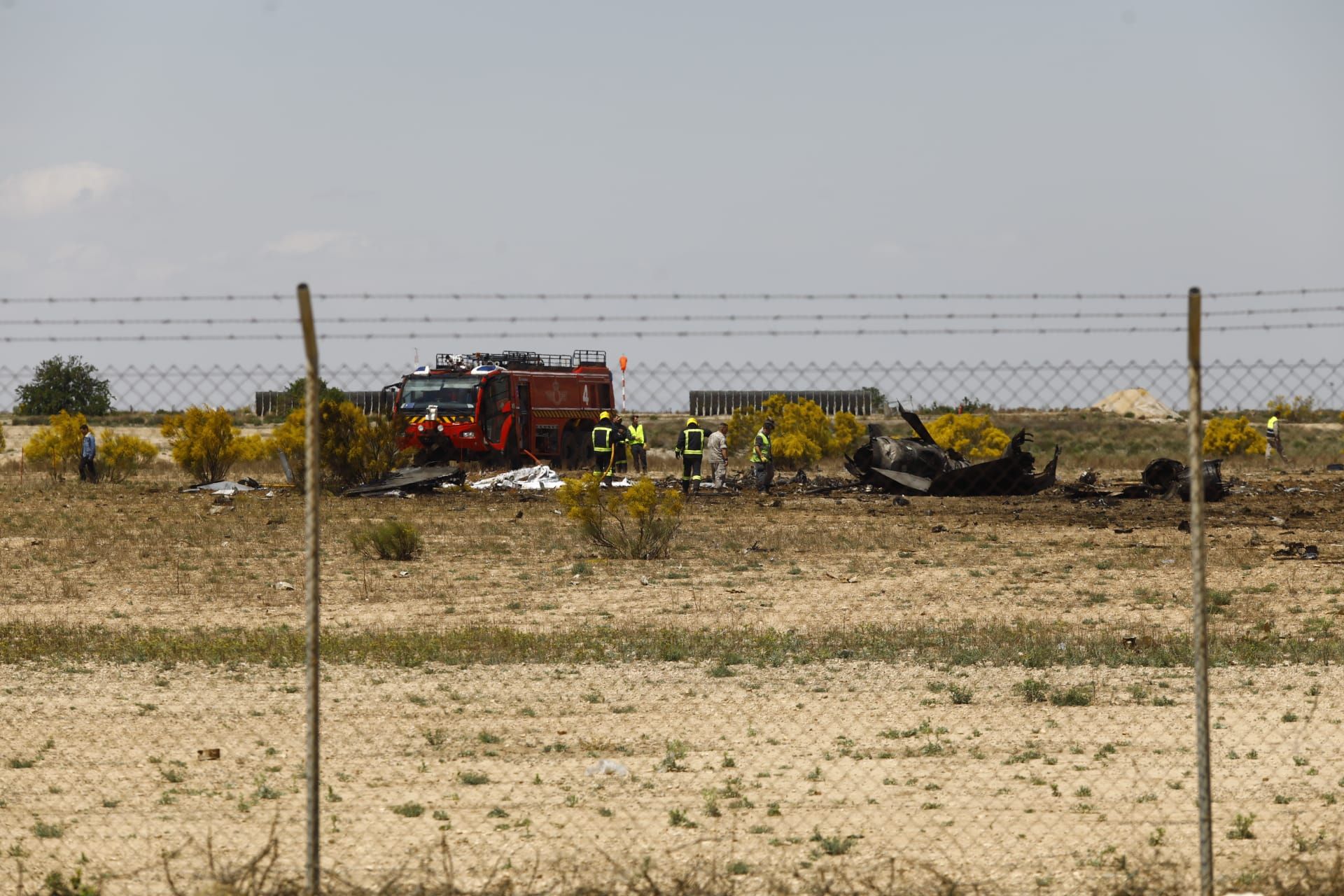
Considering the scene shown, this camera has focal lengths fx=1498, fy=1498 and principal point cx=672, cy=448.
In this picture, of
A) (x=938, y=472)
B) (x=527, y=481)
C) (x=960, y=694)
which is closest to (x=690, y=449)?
(x=527, y=481)

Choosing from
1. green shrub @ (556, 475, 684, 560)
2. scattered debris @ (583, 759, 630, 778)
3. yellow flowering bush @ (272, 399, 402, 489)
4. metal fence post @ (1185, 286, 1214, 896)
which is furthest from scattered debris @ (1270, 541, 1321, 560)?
yellow flowering bush @ (272, 399, 402, 489)

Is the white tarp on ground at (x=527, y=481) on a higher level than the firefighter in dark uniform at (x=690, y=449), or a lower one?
lower

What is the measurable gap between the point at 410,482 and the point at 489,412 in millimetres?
4779

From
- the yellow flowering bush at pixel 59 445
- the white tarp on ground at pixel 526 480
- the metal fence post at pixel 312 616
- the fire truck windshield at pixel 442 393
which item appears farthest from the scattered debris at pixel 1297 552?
the yellow flowering bush at pixel 59 445

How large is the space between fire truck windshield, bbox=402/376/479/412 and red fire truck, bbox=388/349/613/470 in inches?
0.6

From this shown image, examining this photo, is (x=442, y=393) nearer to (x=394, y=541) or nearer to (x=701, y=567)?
(x=394, y=541)

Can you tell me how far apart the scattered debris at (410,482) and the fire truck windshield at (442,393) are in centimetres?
306

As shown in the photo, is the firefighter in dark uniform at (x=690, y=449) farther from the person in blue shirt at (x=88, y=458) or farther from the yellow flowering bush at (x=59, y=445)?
the yellow flowering bush at (x=59, y=445)

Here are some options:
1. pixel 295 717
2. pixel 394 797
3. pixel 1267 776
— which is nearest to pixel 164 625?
pixel 295 717

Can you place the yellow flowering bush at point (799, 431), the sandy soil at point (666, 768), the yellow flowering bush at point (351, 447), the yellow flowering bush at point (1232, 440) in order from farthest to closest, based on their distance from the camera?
the yellow flowering bush at point (1232, 440) → the yellow flowering bush at point (799, 431) → the yellow flowering bush at point (351, 447) → the sandy soil at point (666, 768)

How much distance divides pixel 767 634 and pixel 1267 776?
5.50 metres

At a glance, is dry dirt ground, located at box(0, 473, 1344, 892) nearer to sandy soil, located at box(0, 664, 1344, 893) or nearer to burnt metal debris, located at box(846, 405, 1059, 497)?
sandy soil, located at box(0, 664, 1344, 893)

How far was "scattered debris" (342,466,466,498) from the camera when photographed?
29.5 meters

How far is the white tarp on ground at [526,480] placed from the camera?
30406 mm
